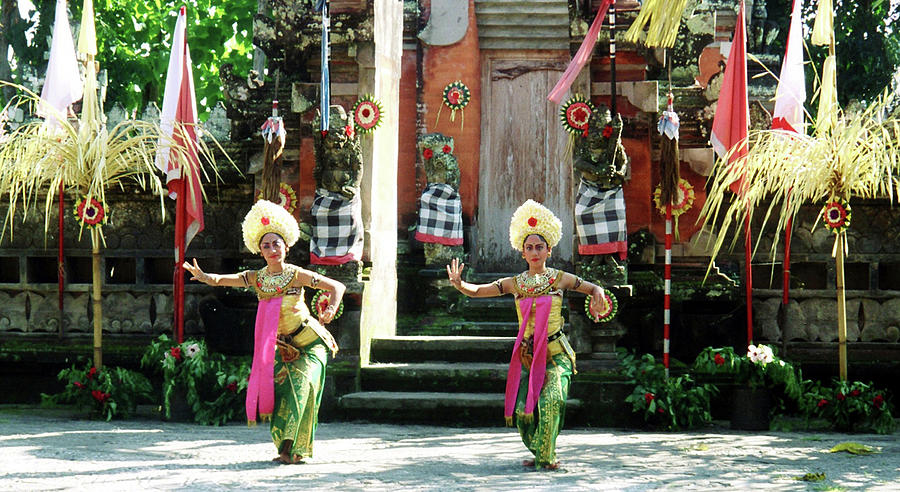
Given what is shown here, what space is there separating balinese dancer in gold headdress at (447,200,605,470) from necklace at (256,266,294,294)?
117cm

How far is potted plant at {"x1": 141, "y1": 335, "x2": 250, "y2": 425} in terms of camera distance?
33.0 feet

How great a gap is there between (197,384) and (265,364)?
2442mm

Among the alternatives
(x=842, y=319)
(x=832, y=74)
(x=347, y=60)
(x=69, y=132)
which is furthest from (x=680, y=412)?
(x=69, y=132)

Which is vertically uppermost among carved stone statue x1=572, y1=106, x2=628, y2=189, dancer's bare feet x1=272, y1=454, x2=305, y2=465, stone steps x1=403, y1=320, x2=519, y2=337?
carved stone statue x1=572, y1=106, x2=628, y2=189

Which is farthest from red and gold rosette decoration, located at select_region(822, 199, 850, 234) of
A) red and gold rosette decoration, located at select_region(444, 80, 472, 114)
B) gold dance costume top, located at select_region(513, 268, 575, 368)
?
red and gold rosette decoration, located at select_region(444, 80, 472, 114)

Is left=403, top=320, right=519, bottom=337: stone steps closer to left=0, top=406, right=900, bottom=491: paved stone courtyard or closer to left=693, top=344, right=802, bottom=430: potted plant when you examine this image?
left=0, top=406, right=900, bottom=491: paved stone courtyard

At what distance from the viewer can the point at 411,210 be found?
1412 cm

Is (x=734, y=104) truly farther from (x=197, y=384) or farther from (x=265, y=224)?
(x=197, y=384)

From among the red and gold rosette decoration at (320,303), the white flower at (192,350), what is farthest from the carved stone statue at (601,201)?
the white flower at (192,350)

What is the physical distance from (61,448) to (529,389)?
11.1ft

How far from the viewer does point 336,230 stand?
34.3 ft

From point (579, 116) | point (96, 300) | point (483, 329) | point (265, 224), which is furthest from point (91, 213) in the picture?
point (579, 116)

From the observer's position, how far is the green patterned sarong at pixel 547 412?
7.50 m

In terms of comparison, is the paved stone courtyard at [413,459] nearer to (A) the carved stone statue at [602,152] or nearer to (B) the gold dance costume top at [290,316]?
(B) the gold dance costume top at [290,316]
